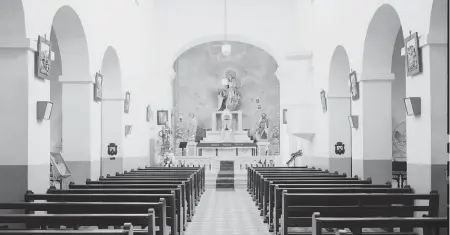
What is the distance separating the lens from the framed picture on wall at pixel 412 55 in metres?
6.83

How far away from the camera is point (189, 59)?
938 inches

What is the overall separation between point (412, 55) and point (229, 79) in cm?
1669

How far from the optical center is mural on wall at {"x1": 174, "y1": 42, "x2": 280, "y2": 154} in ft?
77.7

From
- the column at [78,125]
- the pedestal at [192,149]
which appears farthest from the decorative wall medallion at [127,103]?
the pedestal at [192,149]

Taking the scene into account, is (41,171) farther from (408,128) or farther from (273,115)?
(273,115)

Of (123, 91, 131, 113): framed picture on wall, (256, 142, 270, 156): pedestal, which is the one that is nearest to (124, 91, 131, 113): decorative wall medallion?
(123, 91, 131, 113): framed picture on wall

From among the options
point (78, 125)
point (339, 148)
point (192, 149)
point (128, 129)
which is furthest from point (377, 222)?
point (192, 149)

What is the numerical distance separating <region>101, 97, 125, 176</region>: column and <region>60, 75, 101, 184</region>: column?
263 centimetres

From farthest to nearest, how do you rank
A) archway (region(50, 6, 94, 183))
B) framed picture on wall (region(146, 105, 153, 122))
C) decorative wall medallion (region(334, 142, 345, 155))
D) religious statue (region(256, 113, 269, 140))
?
religious statue (region(256, 113, 269, 140)) → framed picture on wall (region(146, 105, 153, 122)) → decorative wall medallion (region(334, 142, 345, 155)) → archway (region(50, 6, 94, 183))

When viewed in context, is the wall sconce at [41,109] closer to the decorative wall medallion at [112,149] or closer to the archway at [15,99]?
the archway at [15,99]

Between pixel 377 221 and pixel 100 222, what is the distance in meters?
2.38

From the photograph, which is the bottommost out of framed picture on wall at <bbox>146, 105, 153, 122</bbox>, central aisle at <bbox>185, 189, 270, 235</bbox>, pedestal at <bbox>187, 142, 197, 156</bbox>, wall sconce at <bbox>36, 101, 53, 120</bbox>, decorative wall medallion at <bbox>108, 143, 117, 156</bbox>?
central aisle at <bbox>185, 189, 270, 235</bbox>

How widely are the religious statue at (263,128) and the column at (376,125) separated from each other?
1347 centimetres

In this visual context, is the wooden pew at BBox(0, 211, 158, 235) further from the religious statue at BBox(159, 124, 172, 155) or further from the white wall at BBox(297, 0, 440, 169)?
the religious statue at BBox(159, 124, 172, 155)
